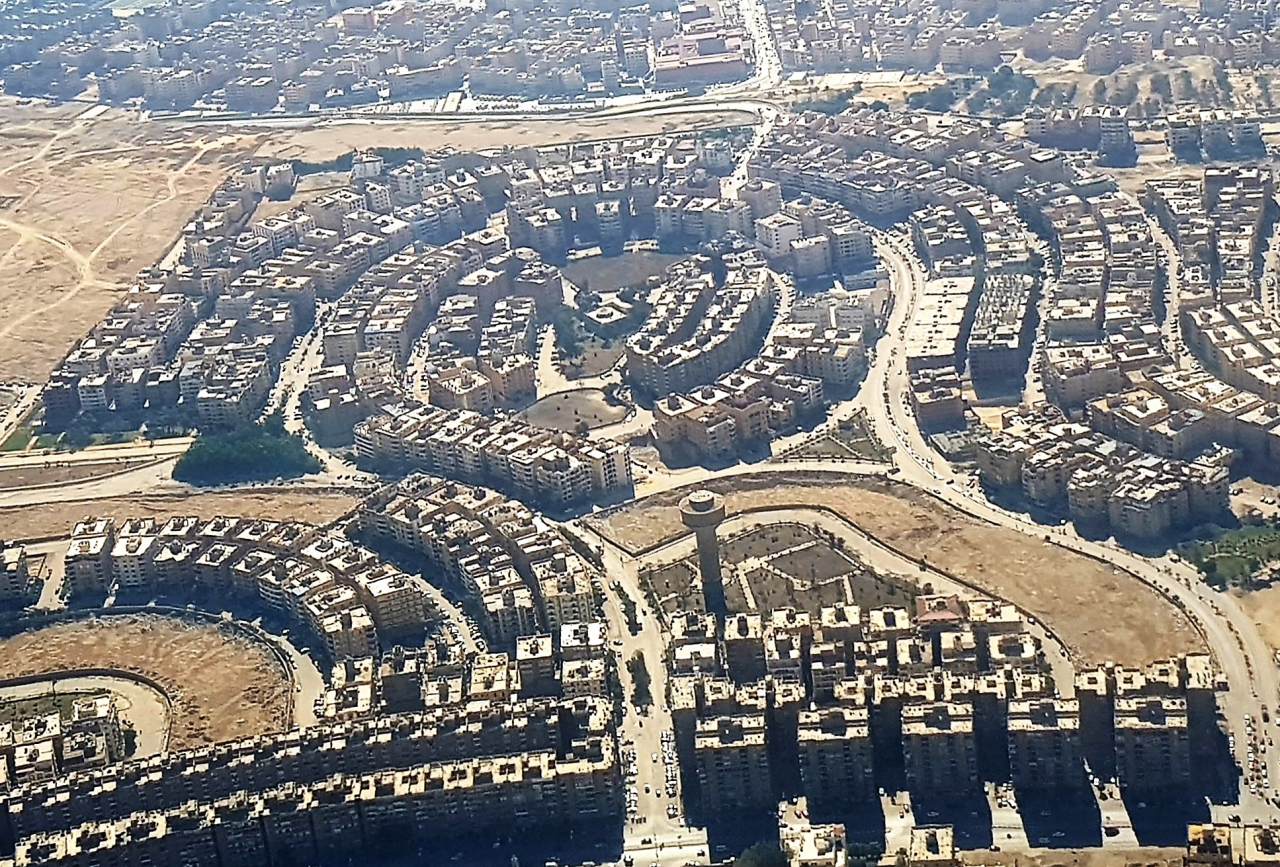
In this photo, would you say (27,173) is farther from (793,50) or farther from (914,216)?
(914,216)

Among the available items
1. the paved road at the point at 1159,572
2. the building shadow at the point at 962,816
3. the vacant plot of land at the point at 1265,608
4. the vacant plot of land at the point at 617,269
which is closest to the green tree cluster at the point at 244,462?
the vacant plot of land at the point at 617,269

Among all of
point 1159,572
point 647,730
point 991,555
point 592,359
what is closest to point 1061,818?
point 647,730

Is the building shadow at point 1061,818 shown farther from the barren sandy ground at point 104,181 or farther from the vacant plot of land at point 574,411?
the barren sandy ground at point 104,181

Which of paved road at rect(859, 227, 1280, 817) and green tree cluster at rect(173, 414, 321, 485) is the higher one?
green tree cluster at rect(173, 414, 321, 485)

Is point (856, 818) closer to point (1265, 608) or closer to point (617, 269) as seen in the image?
point (1265, 608)

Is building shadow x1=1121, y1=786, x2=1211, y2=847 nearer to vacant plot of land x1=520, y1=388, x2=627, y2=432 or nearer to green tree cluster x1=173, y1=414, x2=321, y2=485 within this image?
vacant plot of land x1=520, y1=388, x2=627, y2=432

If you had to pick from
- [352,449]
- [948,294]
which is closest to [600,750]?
[352,449]

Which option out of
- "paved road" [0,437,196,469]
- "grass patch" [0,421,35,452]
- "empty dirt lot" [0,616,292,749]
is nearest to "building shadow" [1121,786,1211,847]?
"empty dirt lot" [0,616,292,749]
